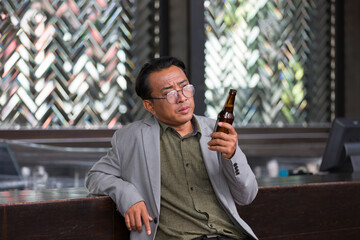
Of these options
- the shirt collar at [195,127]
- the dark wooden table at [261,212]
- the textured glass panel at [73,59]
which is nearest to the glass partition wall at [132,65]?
the textured glass panel at [73,59]

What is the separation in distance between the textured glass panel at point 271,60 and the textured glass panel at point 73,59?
55 centimetres

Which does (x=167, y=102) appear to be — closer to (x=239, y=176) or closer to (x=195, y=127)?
(x=195, y=127)

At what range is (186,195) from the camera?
1.76 metres

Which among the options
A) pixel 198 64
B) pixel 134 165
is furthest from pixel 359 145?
pixel 134 165

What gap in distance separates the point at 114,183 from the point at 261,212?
Answer: 0.64 metres

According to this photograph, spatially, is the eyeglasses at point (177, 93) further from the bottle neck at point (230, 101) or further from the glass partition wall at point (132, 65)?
the glass partition wall at point (132, 65)

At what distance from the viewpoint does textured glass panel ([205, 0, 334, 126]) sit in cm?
421

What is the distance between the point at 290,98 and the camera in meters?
4.66

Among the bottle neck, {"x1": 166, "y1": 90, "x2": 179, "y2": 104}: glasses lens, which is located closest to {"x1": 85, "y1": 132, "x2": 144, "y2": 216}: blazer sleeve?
{"x1": 166, "y1": 90, "x2": 179, "y2": 104}: glasses lens

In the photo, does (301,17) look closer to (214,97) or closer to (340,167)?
(214,97)

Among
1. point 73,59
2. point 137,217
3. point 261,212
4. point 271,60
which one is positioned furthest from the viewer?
point 271,60

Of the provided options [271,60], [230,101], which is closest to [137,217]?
[230,101]

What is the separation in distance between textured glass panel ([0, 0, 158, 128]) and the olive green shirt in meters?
1.80

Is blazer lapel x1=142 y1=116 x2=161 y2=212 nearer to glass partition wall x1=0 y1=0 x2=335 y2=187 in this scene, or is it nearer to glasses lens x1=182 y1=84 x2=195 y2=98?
glasses lens x1=182 y1=84 x2=195 y2=98
